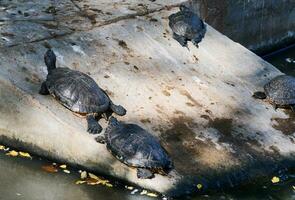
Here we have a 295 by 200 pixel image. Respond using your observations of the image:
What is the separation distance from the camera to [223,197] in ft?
20.5

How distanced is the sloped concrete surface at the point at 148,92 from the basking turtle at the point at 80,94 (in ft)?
0.37

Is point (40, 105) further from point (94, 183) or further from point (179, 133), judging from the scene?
point (179, 133)

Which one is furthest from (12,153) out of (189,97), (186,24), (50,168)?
(186,24)

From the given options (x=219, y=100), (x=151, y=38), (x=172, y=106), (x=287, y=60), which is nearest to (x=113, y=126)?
(x=172, y=106)

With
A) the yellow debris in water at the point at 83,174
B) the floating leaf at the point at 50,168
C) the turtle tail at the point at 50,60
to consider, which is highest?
the turtle tail at the point at 50,60

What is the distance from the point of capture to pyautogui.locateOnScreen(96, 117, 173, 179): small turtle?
607cm

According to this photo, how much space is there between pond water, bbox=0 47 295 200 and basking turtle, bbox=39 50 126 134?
66cm

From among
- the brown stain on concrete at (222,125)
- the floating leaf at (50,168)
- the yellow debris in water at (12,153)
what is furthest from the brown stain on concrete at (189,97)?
the yellow debris in water at (12,153)

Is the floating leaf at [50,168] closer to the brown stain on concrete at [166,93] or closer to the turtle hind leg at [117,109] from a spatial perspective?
the turtle hind leg at [117,109]

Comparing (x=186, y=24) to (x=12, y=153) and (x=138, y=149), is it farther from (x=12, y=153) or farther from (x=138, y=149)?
(x=12, y=153)

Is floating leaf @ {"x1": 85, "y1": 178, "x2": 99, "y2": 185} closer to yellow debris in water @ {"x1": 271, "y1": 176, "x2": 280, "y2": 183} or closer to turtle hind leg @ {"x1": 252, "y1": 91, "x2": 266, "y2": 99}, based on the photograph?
yellow debris in water @ {"x1": 271, "y1": 176, "x2": 280, "y2": 183}

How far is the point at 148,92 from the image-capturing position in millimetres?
7461

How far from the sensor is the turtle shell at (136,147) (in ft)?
19.9

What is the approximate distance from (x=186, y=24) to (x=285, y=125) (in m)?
2.03
